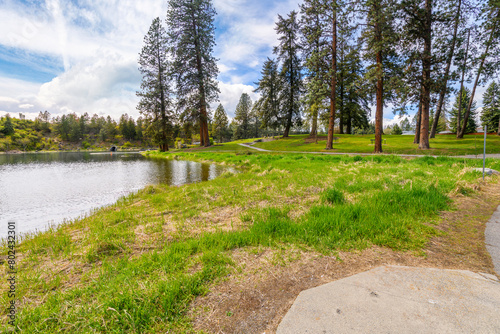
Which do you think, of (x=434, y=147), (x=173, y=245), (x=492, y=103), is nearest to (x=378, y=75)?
(x=434, y=147)

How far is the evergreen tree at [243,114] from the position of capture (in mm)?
74875

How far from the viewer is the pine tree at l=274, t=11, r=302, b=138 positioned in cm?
3469

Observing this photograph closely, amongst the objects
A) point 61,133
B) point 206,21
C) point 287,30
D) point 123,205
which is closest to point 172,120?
point 206,21

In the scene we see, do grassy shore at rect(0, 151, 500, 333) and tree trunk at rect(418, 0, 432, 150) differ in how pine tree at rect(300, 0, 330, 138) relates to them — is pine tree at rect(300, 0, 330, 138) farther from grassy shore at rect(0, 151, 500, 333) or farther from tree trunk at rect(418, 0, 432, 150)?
grassy shore at rect(0, 151, 500, 333)

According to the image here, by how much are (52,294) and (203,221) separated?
8.37ft

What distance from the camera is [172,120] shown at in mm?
35688

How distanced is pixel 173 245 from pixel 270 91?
3904cm

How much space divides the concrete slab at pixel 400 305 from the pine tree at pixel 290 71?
1520 inches

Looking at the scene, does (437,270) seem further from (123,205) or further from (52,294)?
(123,205)

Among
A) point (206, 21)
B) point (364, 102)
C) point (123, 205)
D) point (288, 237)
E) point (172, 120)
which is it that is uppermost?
Result: point (206, 21)

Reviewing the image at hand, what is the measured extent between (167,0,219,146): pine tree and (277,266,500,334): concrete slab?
31.4 m

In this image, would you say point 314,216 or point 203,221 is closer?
point 314,216

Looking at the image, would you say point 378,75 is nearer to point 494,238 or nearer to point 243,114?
point 494,238

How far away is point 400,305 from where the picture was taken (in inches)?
68.4
